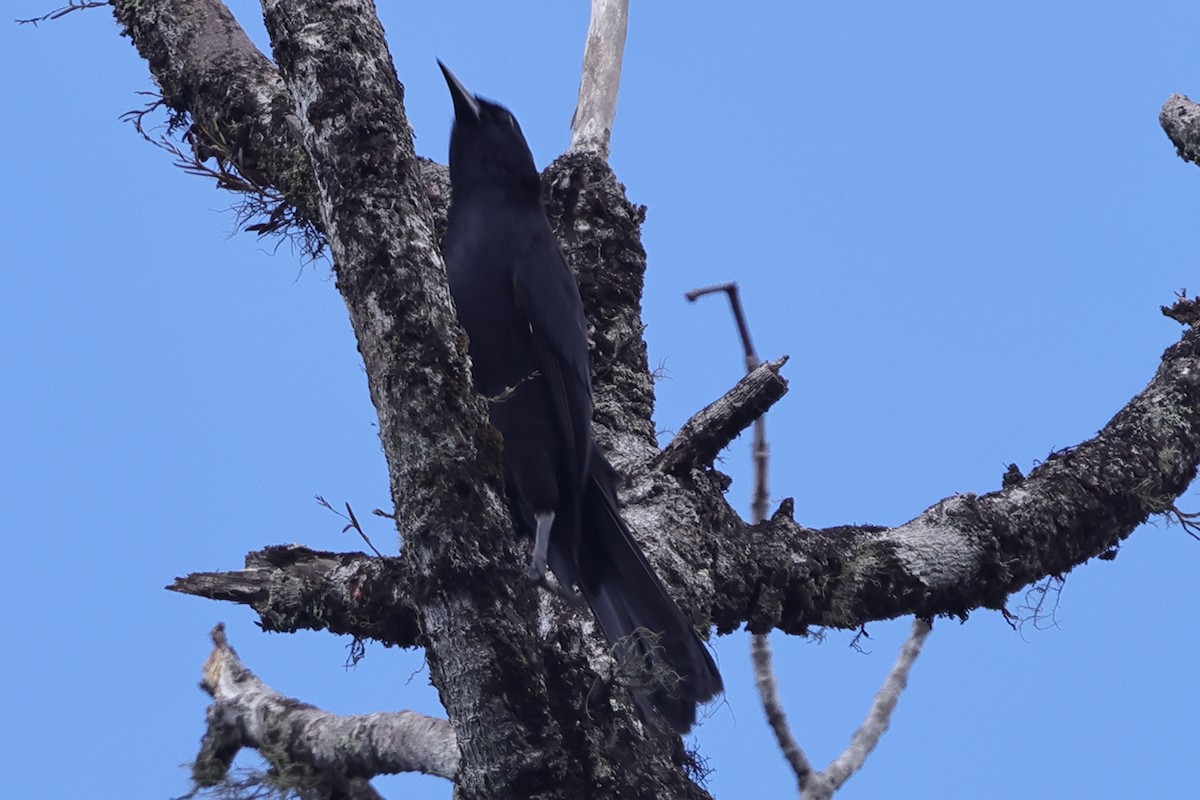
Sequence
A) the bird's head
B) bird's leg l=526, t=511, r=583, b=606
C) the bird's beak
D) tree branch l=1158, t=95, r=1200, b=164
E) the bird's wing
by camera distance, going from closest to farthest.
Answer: bird's leg l=526, t=511, r=583, b=606 < the bird's wing < the bird's head < the bird's beak < tree branch l=1158, t=95, r=1200, b=164

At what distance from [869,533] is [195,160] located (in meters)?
2.64

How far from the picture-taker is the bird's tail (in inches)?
111

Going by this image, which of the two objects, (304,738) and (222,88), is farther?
(222,88)

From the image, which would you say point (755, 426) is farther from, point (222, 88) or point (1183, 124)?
point (1183, 124)

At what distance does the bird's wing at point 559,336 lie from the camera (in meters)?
3.44

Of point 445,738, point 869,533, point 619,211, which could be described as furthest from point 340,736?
point 619,211

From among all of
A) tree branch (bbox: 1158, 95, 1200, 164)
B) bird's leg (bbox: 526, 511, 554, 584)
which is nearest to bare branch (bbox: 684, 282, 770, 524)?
bird's leg (bbox: 526, 511, 554, 584)

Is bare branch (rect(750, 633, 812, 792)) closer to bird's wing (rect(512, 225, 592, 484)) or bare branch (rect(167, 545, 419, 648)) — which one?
bird's wing (rect(512, 225, 592, 484))

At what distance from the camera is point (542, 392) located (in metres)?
3.52

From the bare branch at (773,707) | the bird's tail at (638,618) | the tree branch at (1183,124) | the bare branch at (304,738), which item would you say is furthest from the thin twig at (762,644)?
the tree branch at (1183,124)

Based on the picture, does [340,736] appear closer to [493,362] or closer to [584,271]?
[493,362]

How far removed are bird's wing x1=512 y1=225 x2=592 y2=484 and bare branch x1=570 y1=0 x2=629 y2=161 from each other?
42.5 inches

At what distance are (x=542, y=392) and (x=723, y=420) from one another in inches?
21.2

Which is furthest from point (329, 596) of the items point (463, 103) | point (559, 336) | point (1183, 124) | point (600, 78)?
point (1183, 124)
